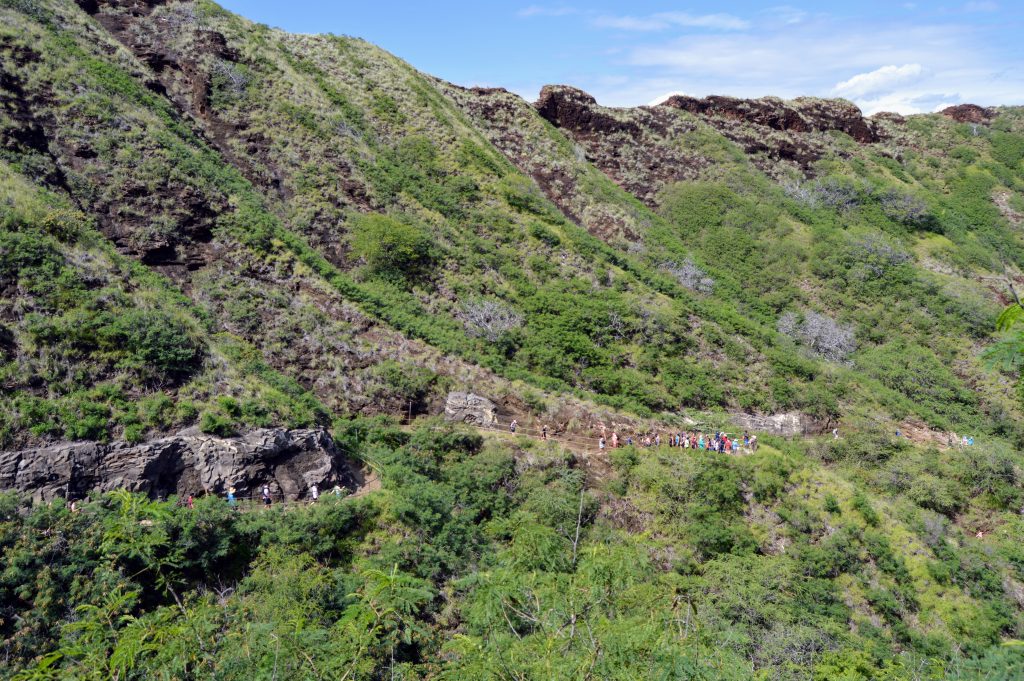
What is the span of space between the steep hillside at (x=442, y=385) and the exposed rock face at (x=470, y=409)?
27.2 inches

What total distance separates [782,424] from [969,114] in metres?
57.1

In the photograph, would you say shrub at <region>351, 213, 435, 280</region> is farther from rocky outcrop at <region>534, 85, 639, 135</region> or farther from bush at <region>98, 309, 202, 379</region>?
rocky outcrop at <region>534, 85, 639, 135</region>

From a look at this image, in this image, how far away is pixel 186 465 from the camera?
1403 centimetres

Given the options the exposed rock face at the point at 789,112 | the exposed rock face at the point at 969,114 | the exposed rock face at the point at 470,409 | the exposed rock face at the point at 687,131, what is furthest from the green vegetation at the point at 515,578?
the exposed rock face at the point at 969,114

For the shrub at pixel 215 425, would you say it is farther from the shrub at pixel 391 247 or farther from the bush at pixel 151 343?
the shrub at pixel 391 247

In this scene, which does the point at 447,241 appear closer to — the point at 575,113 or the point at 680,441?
the point at 680,441

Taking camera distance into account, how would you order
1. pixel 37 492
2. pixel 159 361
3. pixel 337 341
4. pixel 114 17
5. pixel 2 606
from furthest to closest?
pixel 114 17 → pixel 337 341 → pixel 159 361 → pixel 37 492 → pixel 2 606

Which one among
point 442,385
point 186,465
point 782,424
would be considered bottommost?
point 782,424

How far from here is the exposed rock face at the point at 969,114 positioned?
187 feet

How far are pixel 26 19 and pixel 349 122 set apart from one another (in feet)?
51.4

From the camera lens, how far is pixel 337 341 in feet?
68.9

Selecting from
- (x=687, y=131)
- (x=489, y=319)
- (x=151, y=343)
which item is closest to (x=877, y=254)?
(x=687, y=131)

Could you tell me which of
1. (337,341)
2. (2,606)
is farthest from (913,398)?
(2,606)

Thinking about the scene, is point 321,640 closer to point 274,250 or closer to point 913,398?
point 274,250
